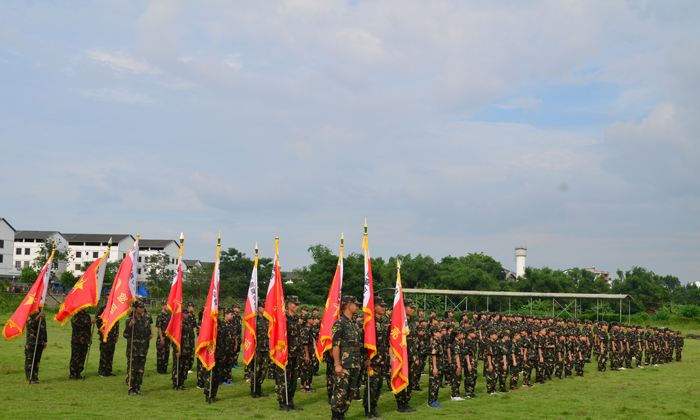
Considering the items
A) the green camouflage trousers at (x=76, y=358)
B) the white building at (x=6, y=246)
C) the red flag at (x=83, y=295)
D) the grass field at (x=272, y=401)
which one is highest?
the white building at (x=6, y=246)

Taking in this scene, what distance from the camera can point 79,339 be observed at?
14.2 m

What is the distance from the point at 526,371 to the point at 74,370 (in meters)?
12.3

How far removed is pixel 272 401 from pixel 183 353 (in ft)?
10.7

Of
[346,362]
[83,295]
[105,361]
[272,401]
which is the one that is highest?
[83,295]

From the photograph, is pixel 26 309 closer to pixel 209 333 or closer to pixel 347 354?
pixel 209 333

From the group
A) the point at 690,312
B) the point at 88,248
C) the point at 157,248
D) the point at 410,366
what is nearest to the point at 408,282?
the point at 690,312

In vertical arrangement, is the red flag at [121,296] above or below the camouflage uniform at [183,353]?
above

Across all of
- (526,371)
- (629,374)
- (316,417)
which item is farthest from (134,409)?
(629,374)

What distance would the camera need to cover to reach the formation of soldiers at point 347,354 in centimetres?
1025

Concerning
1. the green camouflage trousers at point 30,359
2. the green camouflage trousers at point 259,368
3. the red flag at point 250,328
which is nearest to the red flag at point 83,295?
the green camouflage trousers at point 30,359

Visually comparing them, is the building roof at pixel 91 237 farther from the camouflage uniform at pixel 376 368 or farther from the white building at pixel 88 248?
the camouflage uniform at pixel 376 368

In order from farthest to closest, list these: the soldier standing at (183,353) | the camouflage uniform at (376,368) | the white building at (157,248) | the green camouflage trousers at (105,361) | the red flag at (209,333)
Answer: the white building at (157,248)
the green camouflage trousers at (105,361)
the soldier standing at (183,353)
the red flag at (209,333)
the camouflage uniform at (376,368)

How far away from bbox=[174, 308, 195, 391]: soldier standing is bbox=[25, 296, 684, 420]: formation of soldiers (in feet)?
0.08

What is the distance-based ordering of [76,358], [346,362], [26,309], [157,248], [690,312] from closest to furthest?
[346,362], [26,309], [76,358], [690,312], [157,248]
